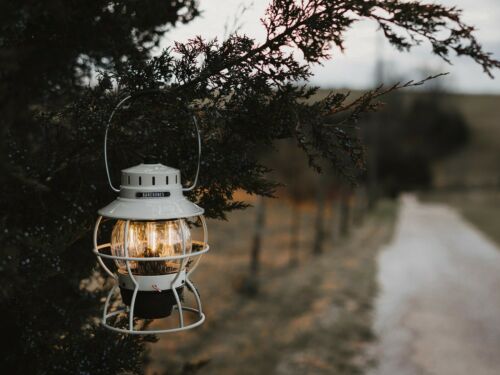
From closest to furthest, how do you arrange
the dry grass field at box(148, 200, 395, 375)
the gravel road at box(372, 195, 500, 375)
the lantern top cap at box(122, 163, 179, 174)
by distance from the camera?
the lantern top cap at box(122, 163, 179, 174)
the gravel road at box(372, 195, 500, 375)
the dry grass field at box(148, 200, 395, 375)

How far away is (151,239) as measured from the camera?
2.41 m

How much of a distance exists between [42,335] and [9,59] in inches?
70.6

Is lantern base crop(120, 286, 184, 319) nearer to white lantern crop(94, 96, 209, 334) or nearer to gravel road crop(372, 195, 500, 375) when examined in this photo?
white lantern crop(94, 96, 209, 334)

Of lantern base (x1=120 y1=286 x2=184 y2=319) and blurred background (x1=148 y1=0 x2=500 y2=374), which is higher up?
lantern base (x1=120 y1=286 x2=184 y2=319)

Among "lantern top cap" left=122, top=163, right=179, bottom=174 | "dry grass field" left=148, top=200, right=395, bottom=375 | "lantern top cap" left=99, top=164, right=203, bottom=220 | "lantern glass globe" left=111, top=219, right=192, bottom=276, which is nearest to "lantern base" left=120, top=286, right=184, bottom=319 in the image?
"lantern glass globe" left=111, top=219, right=192, bottom=276

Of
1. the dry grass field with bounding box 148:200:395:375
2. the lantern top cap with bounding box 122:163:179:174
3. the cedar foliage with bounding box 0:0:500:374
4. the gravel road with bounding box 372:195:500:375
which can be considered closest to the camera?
the cedar foliage with bounding box 0:0:500:374

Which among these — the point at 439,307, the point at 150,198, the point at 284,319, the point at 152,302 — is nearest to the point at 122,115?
the point at 150,198

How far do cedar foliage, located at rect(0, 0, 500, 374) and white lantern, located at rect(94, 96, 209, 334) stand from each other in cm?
34

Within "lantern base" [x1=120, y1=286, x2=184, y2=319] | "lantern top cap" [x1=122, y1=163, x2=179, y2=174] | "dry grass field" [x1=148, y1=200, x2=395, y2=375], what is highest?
"lantern top cap" [x1=122, y1=163, x2=179, y2=174]

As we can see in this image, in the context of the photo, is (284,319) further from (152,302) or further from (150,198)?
(150,198)

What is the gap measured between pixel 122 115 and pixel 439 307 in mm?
13391

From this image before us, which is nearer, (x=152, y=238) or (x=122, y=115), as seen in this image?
(x=152, y=238)

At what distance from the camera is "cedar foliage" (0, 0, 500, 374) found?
218cm

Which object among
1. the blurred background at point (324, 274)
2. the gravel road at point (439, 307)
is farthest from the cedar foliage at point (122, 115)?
the gravel road at point (439, 307)
